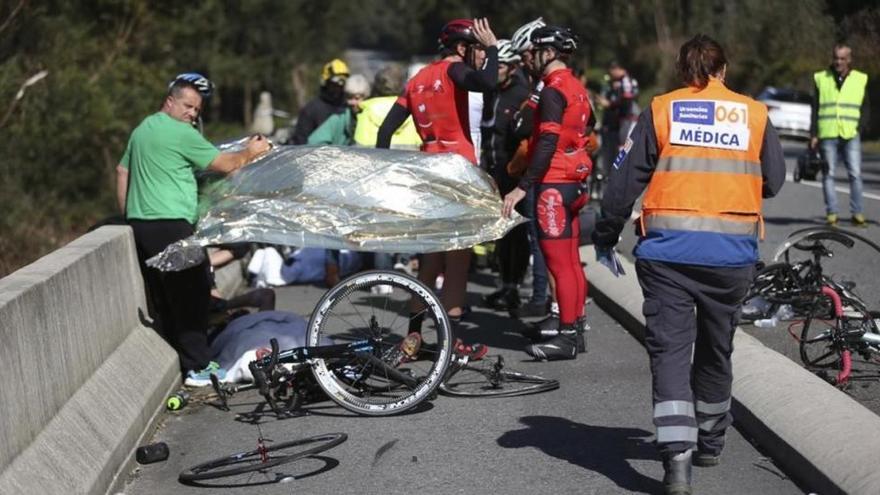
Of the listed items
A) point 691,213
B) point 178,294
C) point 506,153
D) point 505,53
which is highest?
point 505,53

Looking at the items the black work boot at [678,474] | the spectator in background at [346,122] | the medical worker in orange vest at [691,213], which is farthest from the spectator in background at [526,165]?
the black work boot at [678,474]

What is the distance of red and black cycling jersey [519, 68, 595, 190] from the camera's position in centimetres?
952

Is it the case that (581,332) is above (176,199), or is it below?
below

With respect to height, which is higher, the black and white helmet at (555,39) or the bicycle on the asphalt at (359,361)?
the black and white helmet at (555,39)

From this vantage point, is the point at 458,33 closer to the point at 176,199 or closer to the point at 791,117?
the point at 176,199

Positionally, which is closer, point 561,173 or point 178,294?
point 178,294

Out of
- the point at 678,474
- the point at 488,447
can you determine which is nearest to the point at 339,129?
the point at 488,447

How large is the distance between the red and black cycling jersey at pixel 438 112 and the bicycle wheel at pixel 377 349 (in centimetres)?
153

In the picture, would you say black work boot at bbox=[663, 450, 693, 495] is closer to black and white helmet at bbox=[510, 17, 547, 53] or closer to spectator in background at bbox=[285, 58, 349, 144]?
black and white helmet at bbox=[510, 17, 547, 53]

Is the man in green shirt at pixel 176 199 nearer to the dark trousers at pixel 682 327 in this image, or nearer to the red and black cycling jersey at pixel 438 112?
the red and black cycling jersey at pixel 438 112

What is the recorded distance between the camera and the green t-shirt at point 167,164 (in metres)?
9.11

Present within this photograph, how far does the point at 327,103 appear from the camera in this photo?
14.9 meters

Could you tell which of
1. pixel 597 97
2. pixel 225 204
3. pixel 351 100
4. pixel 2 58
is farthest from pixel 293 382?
pixel 597 97

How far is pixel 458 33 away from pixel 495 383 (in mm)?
2551
